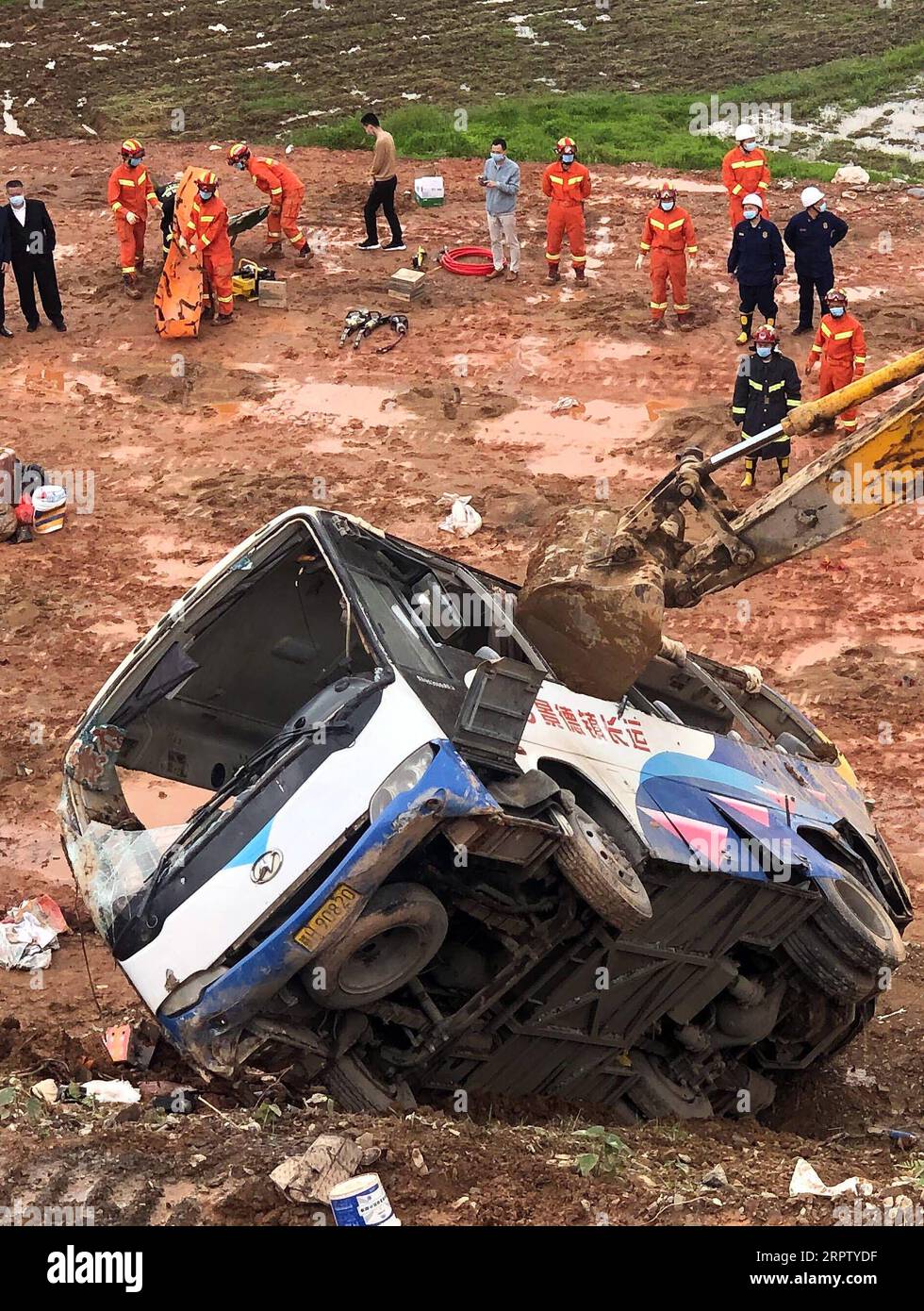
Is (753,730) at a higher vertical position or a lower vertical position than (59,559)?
higher

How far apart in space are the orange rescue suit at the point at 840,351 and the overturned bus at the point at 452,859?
7.49 meters

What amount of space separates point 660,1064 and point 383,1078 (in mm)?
1383

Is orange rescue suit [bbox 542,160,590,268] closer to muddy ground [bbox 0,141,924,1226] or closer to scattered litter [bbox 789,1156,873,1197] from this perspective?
muddy ground [bbox 0,141,924,1226]

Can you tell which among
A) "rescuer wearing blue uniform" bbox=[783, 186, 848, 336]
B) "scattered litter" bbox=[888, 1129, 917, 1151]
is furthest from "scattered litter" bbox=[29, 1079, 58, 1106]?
"rescuer wearing blue uniform" bbox=[783, 186, 848, 336]

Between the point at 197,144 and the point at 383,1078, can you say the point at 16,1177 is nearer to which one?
the point at 383,1078

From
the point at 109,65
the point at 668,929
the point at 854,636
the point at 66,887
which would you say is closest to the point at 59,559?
the point at 66,887

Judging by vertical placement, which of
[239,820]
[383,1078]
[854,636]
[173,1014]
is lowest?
[854,636]

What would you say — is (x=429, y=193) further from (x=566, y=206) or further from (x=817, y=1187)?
(x=817, y=1187)

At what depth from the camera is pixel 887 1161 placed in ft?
22.9

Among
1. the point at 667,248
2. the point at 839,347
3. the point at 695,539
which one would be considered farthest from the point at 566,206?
the point at 695,539

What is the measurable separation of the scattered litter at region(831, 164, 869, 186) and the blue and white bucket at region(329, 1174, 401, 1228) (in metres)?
18.2

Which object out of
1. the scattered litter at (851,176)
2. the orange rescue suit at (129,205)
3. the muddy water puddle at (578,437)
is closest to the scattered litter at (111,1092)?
the muddy water puddle at (578,437)

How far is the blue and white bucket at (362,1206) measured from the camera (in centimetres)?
575

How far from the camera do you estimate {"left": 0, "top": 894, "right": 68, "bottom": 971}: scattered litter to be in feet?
29.3
